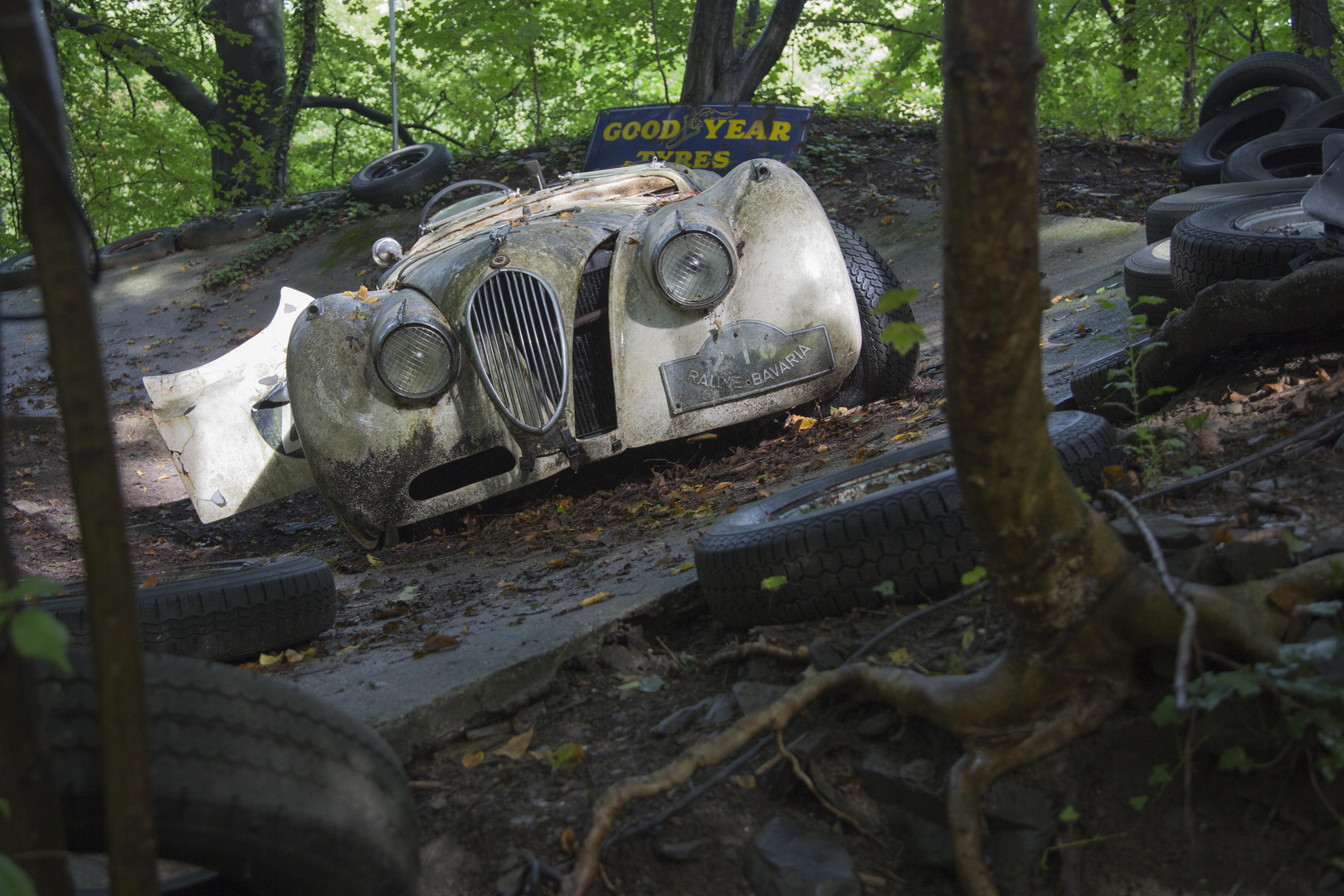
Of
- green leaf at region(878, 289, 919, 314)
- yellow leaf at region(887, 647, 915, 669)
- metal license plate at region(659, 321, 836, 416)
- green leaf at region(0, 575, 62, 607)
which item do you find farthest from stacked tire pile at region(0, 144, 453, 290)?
green leaf at region(0, 575, 62, 607)

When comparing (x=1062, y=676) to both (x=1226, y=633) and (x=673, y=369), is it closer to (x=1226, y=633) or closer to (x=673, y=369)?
(x=1226, y=633)

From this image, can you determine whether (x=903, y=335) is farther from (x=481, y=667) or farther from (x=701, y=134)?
(x=701, y=134)

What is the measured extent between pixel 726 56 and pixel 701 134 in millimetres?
1910

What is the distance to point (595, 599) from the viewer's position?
9.73ft

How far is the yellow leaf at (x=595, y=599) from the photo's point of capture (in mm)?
2939

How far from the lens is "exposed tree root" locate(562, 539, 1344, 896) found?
1.64 m

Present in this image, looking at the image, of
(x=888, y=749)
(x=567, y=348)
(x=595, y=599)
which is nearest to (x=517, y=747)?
(x=595, y=599)

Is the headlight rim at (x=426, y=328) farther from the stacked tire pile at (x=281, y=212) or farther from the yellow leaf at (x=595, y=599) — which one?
the stacked tire pile at (x=281, y=212)

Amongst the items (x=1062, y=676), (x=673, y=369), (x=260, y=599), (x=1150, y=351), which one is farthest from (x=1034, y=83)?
(x=673, y=369)

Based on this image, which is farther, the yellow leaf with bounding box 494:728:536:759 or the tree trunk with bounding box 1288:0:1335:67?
the tree trunk with bounding box 1288:0:1335:67

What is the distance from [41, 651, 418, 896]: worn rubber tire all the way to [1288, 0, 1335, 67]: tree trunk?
40.1 ft

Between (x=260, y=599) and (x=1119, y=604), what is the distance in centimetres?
245

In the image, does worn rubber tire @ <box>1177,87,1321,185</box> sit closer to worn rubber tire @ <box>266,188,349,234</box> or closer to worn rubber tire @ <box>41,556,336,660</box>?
worn rubber tire @ <box>41,556,336,660</box>

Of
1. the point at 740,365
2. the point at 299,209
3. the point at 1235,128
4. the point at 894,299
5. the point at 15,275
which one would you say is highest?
the point at 299,209
